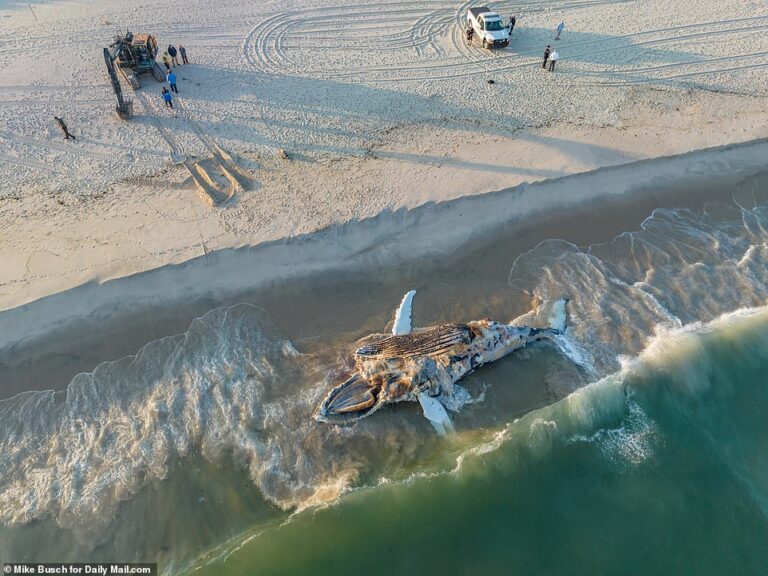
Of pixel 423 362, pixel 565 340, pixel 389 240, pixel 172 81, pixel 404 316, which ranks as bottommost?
pixel 565 340

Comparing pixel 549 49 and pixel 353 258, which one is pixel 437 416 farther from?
pixel 549 49

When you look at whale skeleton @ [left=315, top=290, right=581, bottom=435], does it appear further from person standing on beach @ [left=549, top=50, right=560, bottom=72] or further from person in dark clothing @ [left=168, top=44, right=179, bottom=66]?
person in dark clothing @ [left=168, top=44, right=179, bottom=66]

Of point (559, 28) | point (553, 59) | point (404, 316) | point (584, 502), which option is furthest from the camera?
point (559, 28)

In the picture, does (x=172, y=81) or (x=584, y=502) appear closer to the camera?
(x=584, y=502)

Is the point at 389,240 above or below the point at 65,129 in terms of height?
below

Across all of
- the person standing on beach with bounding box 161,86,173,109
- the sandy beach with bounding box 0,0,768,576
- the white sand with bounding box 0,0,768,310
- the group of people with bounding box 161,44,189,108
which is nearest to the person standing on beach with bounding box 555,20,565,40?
the white sand with bounding box 0,0,768,310

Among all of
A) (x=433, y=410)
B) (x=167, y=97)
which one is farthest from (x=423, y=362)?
(x=167, y=97)
